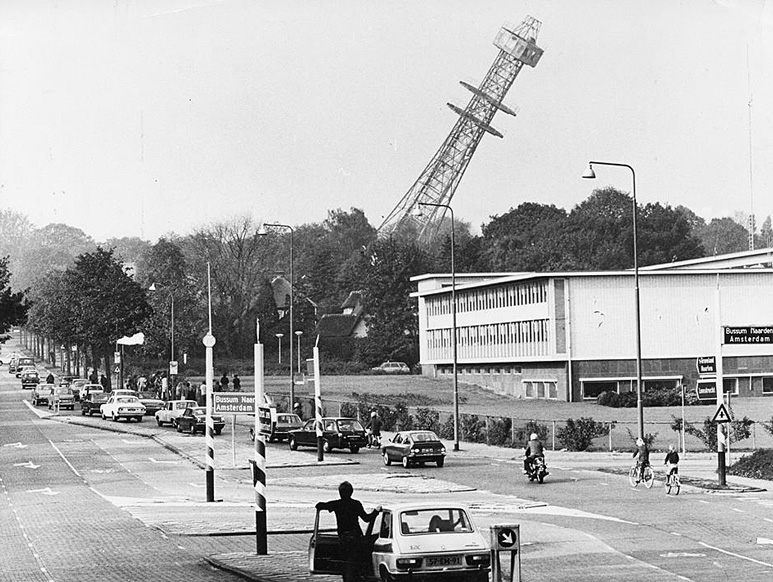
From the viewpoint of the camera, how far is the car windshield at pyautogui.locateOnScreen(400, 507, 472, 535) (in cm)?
1806

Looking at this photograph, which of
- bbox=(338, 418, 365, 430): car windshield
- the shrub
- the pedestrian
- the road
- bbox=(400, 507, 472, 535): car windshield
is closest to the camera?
bbox=(400, 507, 472, 535): car windshield

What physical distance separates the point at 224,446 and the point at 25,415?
29.3 meters

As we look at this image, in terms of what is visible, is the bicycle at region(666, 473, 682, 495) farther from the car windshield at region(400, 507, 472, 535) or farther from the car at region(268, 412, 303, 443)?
the car at region(268, 412, 303, 443)

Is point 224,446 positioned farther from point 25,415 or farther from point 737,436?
point 25,415

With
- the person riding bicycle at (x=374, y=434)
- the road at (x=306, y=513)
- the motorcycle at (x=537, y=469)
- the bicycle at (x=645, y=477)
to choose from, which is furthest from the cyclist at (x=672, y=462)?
the person riding bicycle at (x=374, y=434)

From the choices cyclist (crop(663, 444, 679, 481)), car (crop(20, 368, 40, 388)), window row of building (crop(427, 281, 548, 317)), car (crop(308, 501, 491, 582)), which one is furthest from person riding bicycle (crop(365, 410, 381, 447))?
car (crop(20, 368, 40, 388))

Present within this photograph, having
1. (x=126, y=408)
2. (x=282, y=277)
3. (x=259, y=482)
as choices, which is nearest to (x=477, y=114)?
(x=282, y=277)

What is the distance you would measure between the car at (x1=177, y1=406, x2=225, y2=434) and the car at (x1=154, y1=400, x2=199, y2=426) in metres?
1.79

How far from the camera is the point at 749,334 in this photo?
35344mm

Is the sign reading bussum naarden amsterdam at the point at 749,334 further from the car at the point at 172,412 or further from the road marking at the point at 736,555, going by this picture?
the car at the point at 172,412

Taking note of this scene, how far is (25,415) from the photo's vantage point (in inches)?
3179

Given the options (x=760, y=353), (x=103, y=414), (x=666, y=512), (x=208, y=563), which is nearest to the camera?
(x=208, y=563)

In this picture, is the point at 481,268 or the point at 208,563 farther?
the point at 481,268

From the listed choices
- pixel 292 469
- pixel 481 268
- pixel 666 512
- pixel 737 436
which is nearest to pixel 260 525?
pixel 666 512
